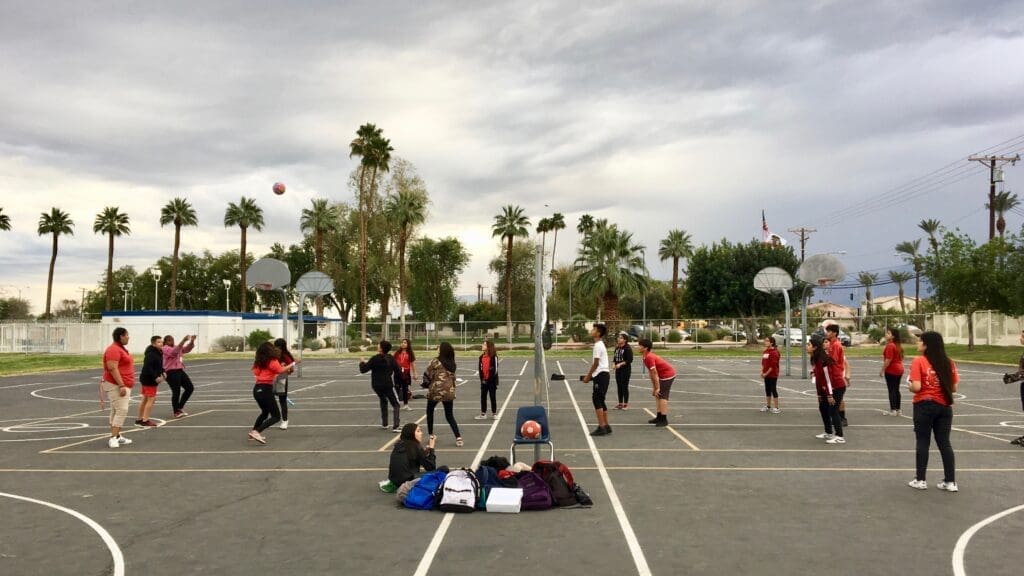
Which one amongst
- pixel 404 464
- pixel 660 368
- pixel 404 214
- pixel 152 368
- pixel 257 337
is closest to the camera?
pixel 404 464

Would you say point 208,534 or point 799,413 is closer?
point 208,534

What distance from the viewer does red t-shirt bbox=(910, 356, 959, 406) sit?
8695mm

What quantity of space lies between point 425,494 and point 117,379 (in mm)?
6932

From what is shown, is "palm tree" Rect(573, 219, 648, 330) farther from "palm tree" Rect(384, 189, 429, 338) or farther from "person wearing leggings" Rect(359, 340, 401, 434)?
"person wearing leggings" Rect(359, 340, 401, 434)

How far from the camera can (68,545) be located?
22.4ft

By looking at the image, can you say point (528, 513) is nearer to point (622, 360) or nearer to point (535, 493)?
point (535, 493)

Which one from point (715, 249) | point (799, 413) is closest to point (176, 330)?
point (715, 249)

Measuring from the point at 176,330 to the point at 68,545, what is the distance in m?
51.3

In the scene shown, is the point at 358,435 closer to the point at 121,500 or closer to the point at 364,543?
the point at 121,500

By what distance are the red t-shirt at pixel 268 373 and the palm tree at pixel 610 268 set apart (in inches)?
1701

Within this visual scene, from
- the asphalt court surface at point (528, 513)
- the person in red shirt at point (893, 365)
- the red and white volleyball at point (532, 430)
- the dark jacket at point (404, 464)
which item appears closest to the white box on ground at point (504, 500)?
the asphalt court surface at point (528, 513)

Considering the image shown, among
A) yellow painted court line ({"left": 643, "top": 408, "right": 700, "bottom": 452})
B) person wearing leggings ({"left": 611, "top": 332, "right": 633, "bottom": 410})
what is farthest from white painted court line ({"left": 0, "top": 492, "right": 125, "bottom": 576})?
person wearing leggings ({"left": 611, "top": 332, "right": 633, "bottom": 410})

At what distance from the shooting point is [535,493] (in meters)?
8.04

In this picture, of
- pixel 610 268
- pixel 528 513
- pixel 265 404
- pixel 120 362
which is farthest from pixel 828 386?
pixel 610 268
